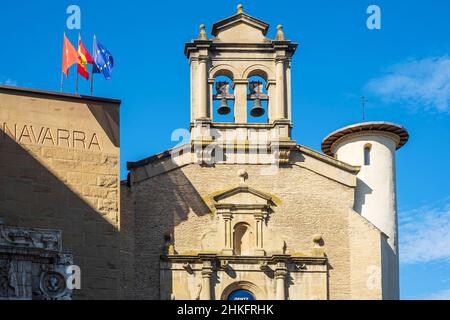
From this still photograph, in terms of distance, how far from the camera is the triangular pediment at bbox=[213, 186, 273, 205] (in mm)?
44250

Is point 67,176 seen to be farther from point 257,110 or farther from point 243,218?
point 257,110

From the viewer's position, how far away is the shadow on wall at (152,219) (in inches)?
1690

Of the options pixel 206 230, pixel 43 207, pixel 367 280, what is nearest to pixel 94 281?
pixel 43 207

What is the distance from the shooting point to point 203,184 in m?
44.4

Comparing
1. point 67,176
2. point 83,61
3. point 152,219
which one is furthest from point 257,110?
point 67,176

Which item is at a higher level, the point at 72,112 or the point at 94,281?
the point at 72,112

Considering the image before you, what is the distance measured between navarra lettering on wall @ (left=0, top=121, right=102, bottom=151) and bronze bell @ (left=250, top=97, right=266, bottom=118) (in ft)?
22.5

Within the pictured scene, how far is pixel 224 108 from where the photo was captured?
4547cm

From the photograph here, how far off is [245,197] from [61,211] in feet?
23.7

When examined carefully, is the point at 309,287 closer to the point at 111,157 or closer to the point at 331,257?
the point at 331,257

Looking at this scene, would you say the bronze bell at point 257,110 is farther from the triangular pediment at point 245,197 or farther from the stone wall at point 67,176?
the stone wall at point 67,176

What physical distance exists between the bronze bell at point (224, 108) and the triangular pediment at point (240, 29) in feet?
6.39
